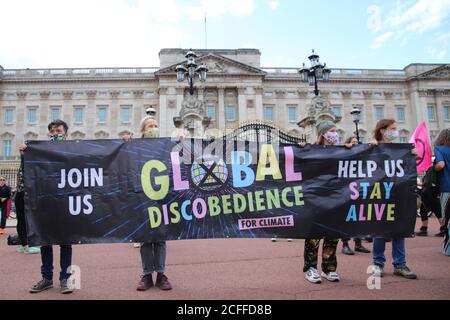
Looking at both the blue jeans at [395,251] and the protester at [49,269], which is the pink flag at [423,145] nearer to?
the blue jeans at [395,251]

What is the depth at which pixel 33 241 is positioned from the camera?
4.43 meters

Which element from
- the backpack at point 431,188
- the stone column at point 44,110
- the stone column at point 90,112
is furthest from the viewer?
the stone column at point 90,112

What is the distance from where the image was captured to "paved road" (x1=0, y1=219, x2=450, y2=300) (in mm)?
4215

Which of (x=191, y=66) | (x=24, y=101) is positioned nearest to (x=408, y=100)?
(x=191, y=66)

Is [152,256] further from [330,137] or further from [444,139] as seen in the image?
[444,139]

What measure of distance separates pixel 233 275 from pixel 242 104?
4457 cm

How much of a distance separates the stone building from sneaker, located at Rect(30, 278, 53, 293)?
140 feet

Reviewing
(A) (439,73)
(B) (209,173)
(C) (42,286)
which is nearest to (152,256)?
(B) (209,173)

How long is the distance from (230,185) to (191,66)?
1227cm

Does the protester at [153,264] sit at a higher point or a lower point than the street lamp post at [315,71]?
lower

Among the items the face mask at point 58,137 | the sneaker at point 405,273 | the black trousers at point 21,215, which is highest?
the face mask at point 58,137

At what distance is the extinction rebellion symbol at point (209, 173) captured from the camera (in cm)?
476

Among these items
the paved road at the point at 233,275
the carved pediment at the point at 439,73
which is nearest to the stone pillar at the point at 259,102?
the carved pediment at the point at 439,73

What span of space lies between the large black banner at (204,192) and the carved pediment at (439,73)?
54.4 m
